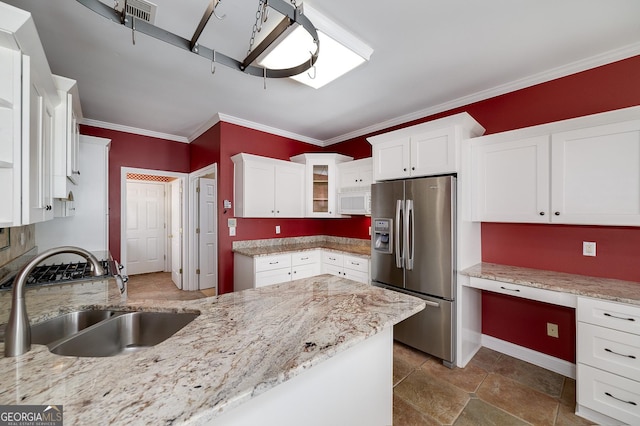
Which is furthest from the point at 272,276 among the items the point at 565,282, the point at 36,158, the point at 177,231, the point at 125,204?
the point at 177,231

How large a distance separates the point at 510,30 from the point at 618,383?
2.48 m

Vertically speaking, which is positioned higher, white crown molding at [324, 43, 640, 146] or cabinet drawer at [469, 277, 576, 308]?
white crown molding at [324, 43, 640, 146]

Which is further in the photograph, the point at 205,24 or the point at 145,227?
the point at 145,227

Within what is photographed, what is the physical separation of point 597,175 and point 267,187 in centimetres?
325

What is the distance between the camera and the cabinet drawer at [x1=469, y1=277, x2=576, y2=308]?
1.93 m

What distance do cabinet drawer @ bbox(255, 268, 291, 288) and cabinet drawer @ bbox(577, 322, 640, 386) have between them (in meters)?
2.78

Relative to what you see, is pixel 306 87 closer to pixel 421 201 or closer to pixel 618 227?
pixel 421 201

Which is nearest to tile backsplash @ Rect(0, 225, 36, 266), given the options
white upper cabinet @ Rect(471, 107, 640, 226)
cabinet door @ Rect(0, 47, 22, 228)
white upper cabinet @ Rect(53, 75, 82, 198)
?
white upper cabinet @ Rect(53, 75, 82, 198)

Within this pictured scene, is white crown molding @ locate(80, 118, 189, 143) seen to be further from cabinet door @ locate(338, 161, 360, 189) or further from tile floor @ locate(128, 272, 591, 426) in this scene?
tile floor @ locate(128, 272, 591, 426)

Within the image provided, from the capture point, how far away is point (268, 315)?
1226 mm

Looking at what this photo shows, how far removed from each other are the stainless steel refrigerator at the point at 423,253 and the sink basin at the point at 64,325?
2.34m

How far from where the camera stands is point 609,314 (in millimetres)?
1744

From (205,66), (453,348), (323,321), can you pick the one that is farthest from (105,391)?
(453,348)

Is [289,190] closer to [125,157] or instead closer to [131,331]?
[125,157]
